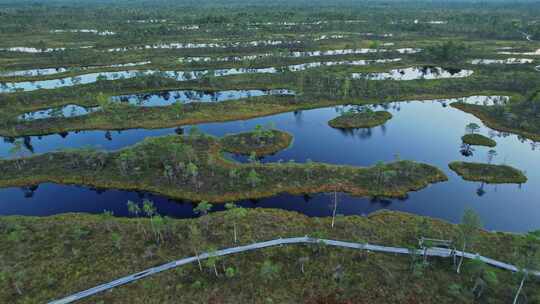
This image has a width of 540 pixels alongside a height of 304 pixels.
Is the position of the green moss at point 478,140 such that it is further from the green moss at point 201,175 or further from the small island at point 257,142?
the small island at point 257,142

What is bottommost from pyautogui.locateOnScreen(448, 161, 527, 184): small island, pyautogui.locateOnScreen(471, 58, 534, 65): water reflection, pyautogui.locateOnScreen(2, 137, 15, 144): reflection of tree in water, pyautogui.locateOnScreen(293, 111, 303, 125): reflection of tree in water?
pyautogui.locateOnScreen(448, 161, 527, 184): small island

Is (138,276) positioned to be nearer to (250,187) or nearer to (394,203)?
(250,187)

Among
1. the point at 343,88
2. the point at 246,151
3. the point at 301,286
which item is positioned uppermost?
the point at 343,88

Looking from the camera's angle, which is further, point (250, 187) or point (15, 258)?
point (250, 187)

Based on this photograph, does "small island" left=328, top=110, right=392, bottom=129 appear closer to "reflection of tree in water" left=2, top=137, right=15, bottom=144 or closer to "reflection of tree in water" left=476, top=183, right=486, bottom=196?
"reflection of tree in water" left=476, top=183, right=486, bottom=196

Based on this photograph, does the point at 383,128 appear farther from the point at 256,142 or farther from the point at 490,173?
the point at 256,142

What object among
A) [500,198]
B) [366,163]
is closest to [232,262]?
[366,163]

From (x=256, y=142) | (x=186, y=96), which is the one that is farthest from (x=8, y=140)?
(x=256, y=142)

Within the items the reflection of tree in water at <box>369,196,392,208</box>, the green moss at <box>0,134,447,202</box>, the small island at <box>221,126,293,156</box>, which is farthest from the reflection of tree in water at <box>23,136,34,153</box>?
the reflection of tree in water at <box>369,196,392,208</box>
